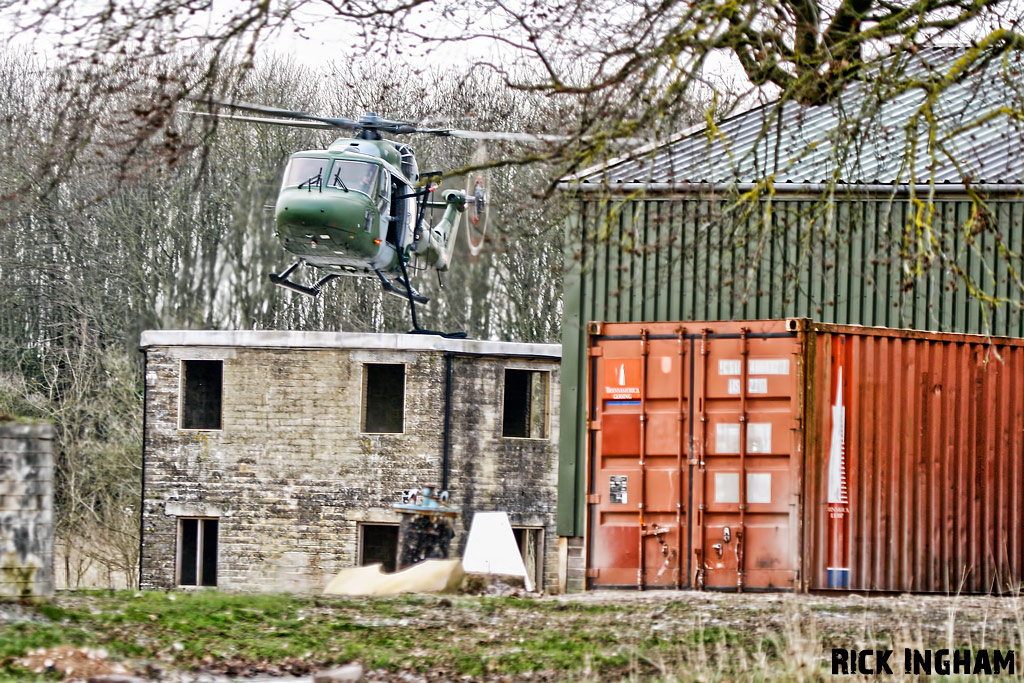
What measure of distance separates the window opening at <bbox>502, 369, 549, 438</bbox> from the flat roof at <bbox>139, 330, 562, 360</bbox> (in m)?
1.15

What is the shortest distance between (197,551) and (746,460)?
50.3ft

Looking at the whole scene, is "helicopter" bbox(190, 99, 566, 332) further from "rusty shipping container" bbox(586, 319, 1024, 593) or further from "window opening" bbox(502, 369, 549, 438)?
"rusty shipping container" bbox(586, 319, 1024, 593)

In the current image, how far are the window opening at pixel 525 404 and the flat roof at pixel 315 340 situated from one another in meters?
1.15

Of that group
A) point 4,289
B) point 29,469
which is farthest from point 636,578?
point 4,289

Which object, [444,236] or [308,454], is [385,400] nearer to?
[308,454]

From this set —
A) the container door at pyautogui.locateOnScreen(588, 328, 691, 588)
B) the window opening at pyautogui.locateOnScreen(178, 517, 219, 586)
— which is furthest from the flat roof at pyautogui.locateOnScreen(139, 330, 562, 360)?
the container door at pyautogui.locateOnScreen(588, 328, 691, 588)

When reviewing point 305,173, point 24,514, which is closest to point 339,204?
point 305,173

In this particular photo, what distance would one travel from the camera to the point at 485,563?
1955cm

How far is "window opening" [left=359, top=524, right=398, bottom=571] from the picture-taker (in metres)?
25.0

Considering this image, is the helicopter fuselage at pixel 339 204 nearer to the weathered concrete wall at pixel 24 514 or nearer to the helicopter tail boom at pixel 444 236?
the helicopter tail boom at pixel 444 236

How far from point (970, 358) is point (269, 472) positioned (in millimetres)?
15383

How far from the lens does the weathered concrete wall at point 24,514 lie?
945 centimetres

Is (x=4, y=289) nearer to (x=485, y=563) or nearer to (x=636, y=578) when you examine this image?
(x=485, y=563)

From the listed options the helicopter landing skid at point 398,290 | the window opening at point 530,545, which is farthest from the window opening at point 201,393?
the window opening at point 530,545
